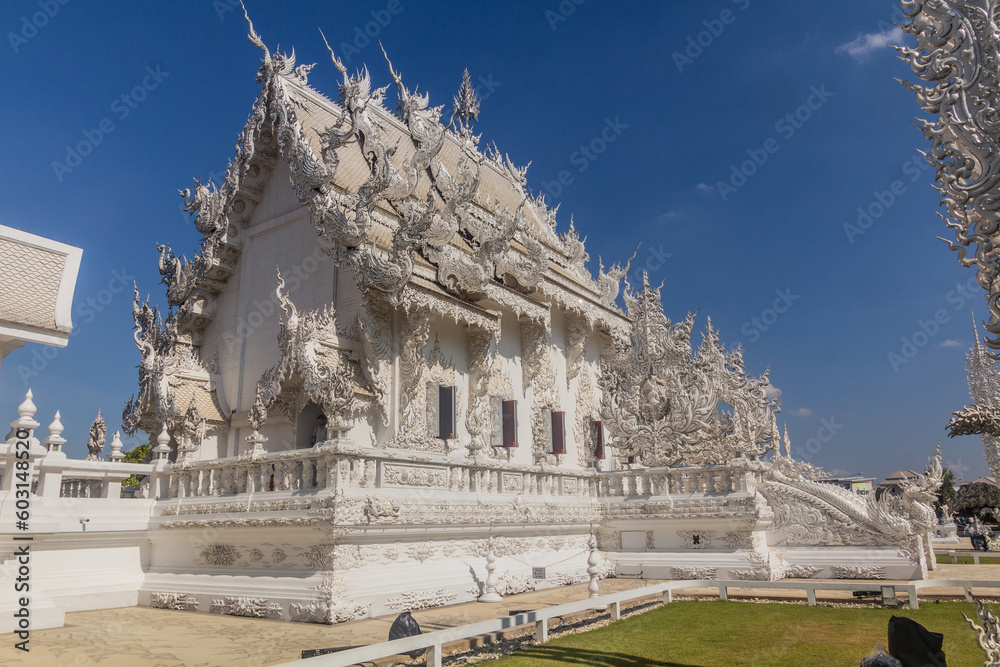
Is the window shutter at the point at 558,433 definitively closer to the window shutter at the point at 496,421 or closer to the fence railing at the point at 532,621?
the window shutter at the point at 496,421

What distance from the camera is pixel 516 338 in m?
14.1

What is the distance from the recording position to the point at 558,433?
14.4 metres

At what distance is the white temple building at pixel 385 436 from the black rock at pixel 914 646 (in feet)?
17.3

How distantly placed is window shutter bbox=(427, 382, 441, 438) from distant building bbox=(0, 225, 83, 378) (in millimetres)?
7572

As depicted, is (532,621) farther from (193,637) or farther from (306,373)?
(306,373)

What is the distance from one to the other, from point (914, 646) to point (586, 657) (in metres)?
2.47

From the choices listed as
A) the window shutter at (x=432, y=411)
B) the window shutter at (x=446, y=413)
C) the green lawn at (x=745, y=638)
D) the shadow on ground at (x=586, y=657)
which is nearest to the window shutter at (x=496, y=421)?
the window shutter at (x=446, y=413)

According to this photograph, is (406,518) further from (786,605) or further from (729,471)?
(729,471)

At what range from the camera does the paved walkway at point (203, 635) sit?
18.7ft

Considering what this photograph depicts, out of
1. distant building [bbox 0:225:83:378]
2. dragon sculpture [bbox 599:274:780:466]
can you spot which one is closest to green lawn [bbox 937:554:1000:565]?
dragon sculpture [bbox 599:274:780:466]

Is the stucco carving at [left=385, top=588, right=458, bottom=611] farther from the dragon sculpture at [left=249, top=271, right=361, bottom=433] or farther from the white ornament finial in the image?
the white ornament finial

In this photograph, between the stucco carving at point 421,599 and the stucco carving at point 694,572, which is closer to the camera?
the stucco carving at point 421,599

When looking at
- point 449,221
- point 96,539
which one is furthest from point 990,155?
point 96,539

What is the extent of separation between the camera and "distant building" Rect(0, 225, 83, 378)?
3.86m
